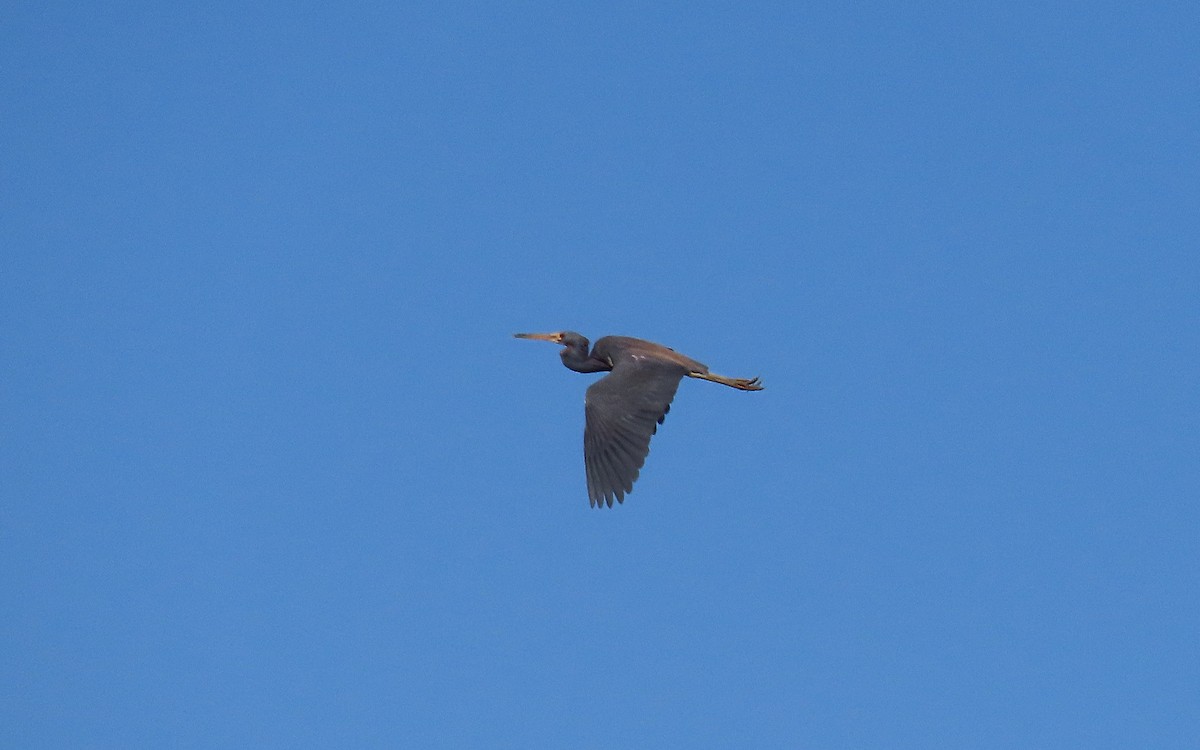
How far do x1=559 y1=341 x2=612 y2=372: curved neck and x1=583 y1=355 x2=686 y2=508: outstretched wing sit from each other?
1956 millimetres

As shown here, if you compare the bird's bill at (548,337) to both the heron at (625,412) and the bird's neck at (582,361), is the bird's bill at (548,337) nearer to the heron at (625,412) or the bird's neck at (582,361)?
the bird's neck at (582,361)

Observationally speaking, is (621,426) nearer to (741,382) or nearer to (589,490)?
(589,490)

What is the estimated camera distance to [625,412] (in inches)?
813

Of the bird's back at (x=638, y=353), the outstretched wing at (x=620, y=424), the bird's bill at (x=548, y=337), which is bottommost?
the outstretched wing at (x=620, y=424)

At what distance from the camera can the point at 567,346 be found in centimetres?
2364

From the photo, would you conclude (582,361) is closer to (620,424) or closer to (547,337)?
(547,337)

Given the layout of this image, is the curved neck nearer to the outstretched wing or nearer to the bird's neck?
the bird's neck

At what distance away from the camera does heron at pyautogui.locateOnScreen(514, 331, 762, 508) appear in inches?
798

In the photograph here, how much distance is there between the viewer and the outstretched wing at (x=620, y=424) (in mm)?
20250

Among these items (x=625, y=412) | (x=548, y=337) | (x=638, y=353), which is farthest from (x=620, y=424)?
(x=548, y=337)

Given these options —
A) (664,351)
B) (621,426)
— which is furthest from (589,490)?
(664,351)

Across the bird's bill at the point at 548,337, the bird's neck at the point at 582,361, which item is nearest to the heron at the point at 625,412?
the bird's neck at the point at 582,361

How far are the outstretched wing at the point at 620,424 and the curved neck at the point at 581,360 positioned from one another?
6.42ft

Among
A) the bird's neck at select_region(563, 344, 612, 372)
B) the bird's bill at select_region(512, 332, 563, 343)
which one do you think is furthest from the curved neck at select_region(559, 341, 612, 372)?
the bird's bill at select_region(512, 332, 563, 343)
